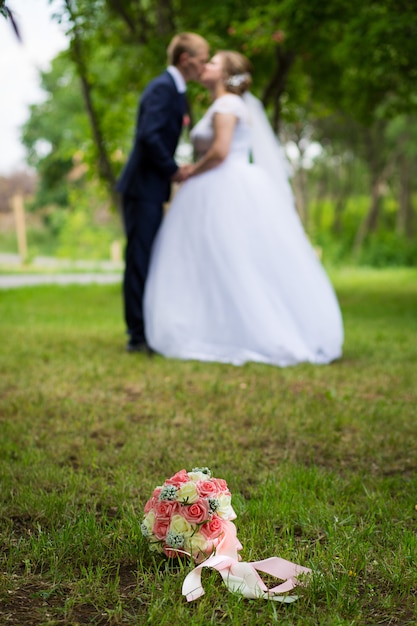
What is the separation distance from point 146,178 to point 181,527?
14.3 feet

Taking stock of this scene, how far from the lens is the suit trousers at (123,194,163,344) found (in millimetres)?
6176

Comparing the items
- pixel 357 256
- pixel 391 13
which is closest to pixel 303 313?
pixel 391 13

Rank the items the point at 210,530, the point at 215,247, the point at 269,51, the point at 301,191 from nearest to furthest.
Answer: the point at 210,530, the point at 215,247, the point at 269,51, the point at 301,191

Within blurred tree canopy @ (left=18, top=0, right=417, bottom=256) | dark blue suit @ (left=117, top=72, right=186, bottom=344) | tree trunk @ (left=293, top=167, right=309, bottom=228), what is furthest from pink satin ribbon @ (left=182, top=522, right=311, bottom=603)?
tree trunk @ (left=293, top=167, right=309, bottom=228)

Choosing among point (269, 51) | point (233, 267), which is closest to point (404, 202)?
point (269, 51)

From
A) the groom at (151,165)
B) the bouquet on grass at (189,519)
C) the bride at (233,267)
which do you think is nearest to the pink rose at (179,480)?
the bouquet on grass at (189,519)

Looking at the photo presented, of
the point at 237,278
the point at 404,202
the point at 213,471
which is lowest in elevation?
the point at 404,202

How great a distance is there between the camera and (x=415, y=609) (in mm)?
1967

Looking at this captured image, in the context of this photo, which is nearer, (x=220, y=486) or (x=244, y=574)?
(x=244, y=574)

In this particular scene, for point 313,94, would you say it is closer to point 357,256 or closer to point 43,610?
point 357,256

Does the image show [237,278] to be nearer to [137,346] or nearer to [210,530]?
[137,346]

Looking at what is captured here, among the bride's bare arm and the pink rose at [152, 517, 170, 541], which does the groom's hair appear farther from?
the pink rose at [152, 517, 170, 541]

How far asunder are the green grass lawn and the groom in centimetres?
58

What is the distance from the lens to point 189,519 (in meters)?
2.16
